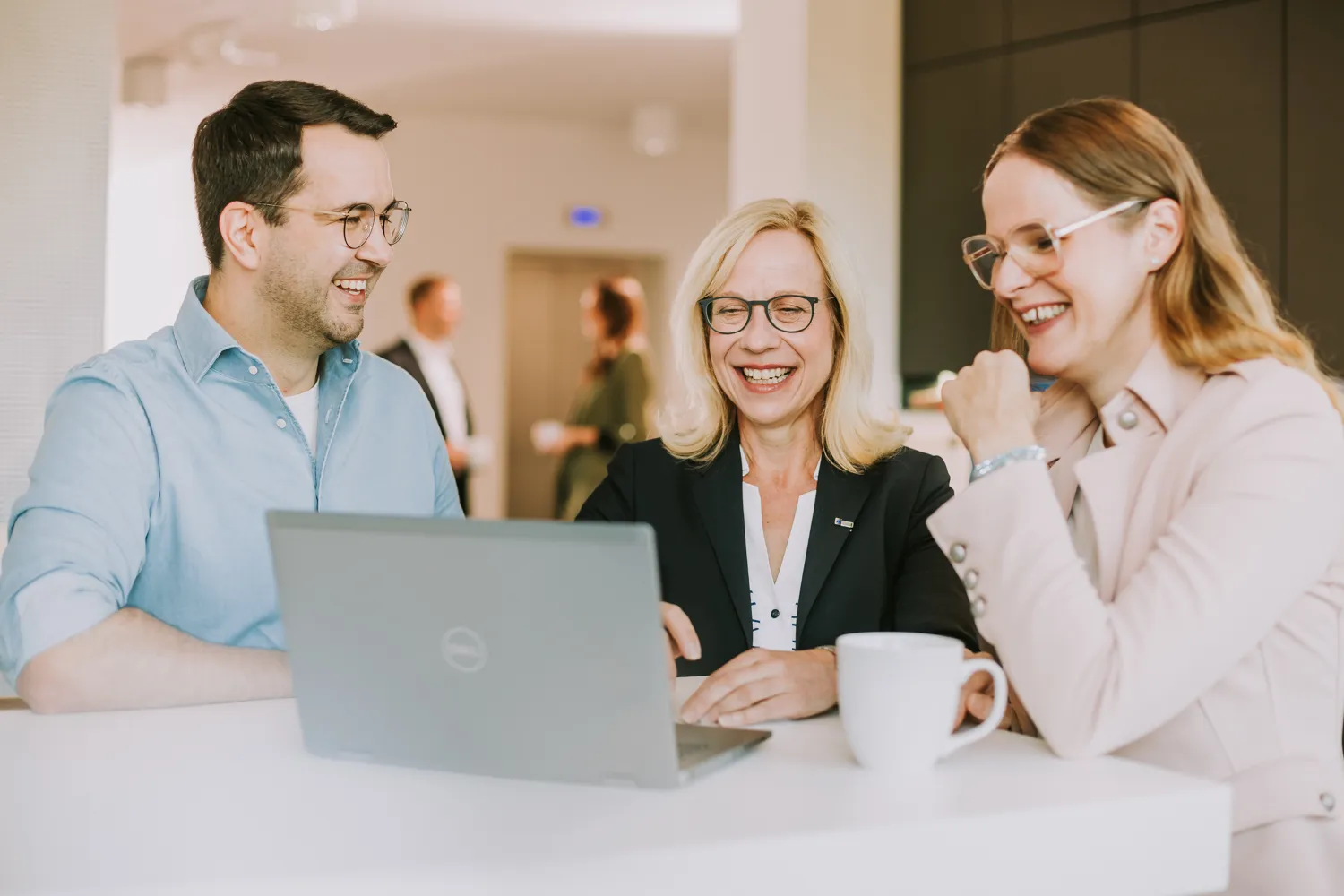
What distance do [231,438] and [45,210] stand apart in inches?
25.2

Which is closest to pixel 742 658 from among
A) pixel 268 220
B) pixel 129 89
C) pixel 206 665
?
pixel 206 665

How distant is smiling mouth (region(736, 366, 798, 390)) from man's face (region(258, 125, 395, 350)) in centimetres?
60

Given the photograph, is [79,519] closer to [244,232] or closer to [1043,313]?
[244,232]

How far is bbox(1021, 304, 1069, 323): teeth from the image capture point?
1.44 meters

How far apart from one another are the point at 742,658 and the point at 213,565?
0.85m

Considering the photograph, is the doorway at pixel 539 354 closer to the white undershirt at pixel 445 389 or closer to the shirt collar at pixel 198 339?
the white undershirt at pixel 445 389

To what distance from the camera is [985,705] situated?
1274mm

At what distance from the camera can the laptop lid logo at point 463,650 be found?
978 millimetres

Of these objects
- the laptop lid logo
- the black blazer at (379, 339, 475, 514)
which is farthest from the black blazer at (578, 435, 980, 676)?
the black blazer at (379, 339, 475, 514)

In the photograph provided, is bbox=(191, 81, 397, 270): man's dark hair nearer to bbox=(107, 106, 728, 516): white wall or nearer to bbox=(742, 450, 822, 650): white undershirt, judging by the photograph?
bbox=(742, 450, 822, 650): white undershirt

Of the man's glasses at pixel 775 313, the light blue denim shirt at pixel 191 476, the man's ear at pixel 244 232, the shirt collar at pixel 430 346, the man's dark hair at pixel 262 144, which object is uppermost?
the shirt collar at pixel 430 346

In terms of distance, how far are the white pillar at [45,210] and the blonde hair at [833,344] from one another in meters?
1.01

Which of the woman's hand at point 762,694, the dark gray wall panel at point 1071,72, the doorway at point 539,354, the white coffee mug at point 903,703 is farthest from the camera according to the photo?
the doorway at point 539,354

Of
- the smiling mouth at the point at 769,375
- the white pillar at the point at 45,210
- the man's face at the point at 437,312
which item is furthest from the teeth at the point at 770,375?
the man's face at the point at 437,312
